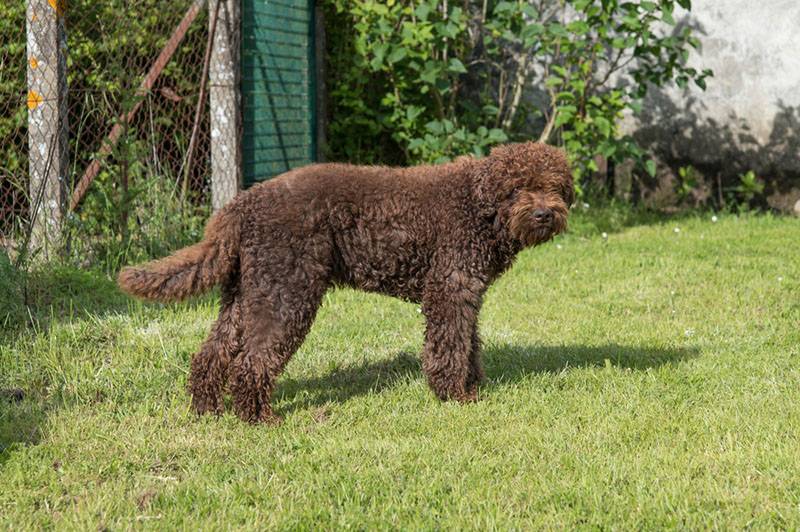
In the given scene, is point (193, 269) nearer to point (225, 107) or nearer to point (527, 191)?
point (527, 191)

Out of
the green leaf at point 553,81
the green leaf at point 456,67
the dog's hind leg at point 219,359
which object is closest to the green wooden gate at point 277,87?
the green leaf at point 456,67

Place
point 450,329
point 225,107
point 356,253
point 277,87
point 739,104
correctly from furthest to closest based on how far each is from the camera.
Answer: point 739,104
point 277,87
point 225,107
point 450,329
point 356,253

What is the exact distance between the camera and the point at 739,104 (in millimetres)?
9820

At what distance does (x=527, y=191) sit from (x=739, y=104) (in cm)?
565

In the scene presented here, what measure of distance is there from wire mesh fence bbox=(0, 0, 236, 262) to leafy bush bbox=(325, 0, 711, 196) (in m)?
1.67

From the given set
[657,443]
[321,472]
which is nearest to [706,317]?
[657,443]

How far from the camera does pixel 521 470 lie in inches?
165

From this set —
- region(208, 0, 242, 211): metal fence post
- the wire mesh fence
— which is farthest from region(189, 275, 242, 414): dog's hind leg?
region(208, 0, 242, 211): metal fence post

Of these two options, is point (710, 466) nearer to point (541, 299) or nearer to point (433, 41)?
point (541, 299)

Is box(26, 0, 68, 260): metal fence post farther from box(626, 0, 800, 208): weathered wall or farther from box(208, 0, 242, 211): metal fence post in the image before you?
box(626, 0, 800, 208): weathered wall

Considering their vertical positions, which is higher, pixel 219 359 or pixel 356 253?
pixel 356 253

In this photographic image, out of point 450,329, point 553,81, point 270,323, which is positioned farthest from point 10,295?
point 553,81

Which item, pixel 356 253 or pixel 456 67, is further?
pixel 456 67

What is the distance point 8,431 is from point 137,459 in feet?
2.42
